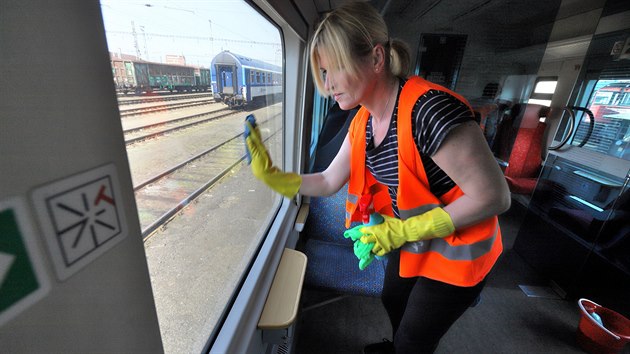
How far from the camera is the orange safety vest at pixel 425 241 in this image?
0.80 m

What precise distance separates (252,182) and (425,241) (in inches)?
39.9

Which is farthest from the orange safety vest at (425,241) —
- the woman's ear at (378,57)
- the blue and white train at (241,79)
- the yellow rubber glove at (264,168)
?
the blue and white train at (241,79)

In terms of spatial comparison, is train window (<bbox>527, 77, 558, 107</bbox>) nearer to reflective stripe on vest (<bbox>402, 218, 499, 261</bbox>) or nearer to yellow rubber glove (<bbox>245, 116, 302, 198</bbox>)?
reflective stripe on vest (<bbox>402, 218, 499, 261</bbox>)

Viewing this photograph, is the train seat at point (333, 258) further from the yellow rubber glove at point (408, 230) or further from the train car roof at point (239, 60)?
the train car roof at point (239, 60)

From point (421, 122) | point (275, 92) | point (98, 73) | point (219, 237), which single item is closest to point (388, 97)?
point (421, 122)

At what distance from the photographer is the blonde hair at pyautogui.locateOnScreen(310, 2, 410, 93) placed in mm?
768

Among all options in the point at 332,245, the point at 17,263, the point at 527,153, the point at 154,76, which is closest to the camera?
the point at 17,263

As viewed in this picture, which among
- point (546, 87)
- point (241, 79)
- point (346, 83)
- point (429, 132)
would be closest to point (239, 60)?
point (241, 79)

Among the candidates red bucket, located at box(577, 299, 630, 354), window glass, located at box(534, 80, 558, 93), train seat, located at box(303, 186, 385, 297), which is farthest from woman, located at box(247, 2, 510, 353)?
window glass, located at box(534, 80, 558, 93)

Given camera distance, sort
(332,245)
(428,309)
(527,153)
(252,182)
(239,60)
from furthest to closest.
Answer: (527,153), (332,245), (252,182), (239,60), (428,309)

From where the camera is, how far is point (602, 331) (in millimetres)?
1635

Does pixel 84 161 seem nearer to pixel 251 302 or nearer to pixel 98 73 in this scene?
pixel 98 73

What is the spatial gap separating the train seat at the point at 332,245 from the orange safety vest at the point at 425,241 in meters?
0.71

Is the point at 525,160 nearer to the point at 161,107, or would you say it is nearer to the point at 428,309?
the point at 428,309
